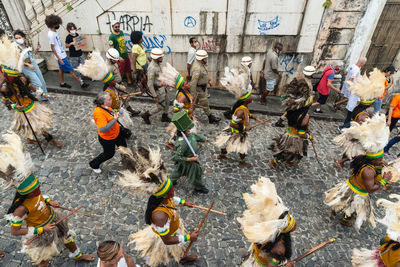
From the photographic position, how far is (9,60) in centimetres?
530

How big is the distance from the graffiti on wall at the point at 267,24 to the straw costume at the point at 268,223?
7.00 meters

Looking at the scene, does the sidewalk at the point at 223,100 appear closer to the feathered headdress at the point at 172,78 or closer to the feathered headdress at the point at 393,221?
the feathered headdress at the point at 172,78

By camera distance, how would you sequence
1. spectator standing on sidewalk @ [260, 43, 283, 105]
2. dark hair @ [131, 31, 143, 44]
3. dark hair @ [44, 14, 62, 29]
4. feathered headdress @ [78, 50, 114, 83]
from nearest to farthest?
feathered headdress @ [78, 50, 114, 83] → dark hair @ [44, 14, 62, 29] → dark hair @ [131, 31, 143, 44] → spectator standing on sidewalk @ [260, 43, 283, 105]

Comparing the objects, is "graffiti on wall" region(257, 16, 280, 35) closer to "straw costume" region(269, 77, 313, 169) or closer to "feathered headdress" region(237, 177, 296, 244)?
"straw costume" region(269, 77, 313, 169)

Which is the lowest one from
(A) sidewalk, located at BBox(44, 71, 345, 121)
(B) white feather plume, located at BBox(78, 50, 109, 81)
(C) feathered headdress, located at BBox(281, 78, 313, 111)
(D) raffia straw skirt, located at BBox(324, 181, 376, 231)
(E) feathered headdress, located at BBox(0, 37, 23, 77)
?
(A) sidewalk, located at BBox(44, 71, 345, 121)

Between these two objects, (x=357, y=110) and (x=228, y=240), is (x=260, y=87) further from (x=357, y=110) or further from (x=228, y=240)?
(x=228, y=240)

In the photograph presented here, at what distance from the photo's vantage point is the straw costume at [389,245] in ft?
9.94

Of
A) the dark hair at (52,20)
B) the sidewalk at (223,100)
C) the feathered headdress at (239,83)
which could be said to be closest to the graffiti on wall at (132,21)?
the dark hair at (52,20)

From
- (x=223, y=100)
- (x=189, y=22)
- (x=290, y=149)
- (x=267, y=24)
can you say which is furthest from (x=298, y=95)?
(x=189, y=22)

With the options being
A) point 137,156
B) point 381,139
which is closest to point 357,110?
point 381,139

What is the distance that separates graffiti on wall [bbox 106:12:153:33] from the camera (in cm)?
852

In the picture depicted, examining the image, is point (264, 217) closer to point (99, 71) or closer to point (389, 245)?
point (389, 245)

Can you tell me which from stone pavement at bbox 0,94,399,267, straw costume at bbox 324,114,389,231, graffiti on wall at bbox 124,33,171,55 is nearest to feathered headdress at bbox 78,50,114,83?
stone pavement at bbox 0,94,399,267

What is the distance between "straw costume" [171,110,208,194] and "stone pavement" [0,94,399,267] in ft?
1.56
